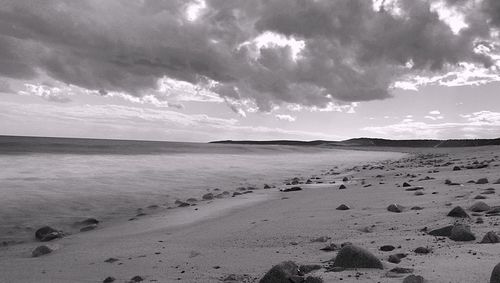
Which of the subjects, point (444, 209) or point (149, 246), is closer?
point (149, 246)

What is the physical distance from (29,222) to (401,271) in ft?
23.7

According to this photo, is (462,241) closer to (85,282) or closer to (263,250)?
(263,250)

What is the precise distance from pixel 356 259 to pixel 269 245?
1.58 metres

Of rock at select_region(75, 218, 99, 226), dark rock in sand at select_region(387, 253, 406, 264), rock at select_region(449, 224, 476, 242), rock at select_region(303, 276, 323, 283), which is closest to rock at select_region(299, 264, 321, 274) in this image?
rock at select_region(303, 276, 323, 283)

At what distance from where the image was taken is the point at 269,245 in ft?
16.1

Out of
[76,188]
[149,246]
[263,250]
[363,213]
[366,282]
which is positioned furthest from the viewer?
[76,188]

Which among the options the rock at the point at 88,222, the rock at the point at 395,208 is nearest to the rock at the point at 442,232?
the rock at the point at 395,208

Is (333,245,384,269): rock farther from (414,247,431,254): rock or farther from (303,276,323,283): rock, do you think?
(414,247,431,254): rock

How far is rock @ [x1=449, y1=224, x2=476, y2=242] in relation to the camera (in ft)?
13.4

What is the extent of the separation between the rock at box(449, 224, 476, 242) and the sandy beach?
5cm

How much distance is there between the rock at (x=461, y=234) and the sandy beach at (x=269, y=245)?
5 cm

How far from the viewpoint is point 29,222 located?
25.7 ft

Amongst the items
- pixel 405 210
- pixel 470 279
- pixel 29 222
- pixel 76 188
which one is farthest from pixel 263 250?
pixel 76 188

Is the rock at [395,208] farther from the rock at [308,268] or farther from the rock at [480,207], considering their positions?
the rock at [308,268]
